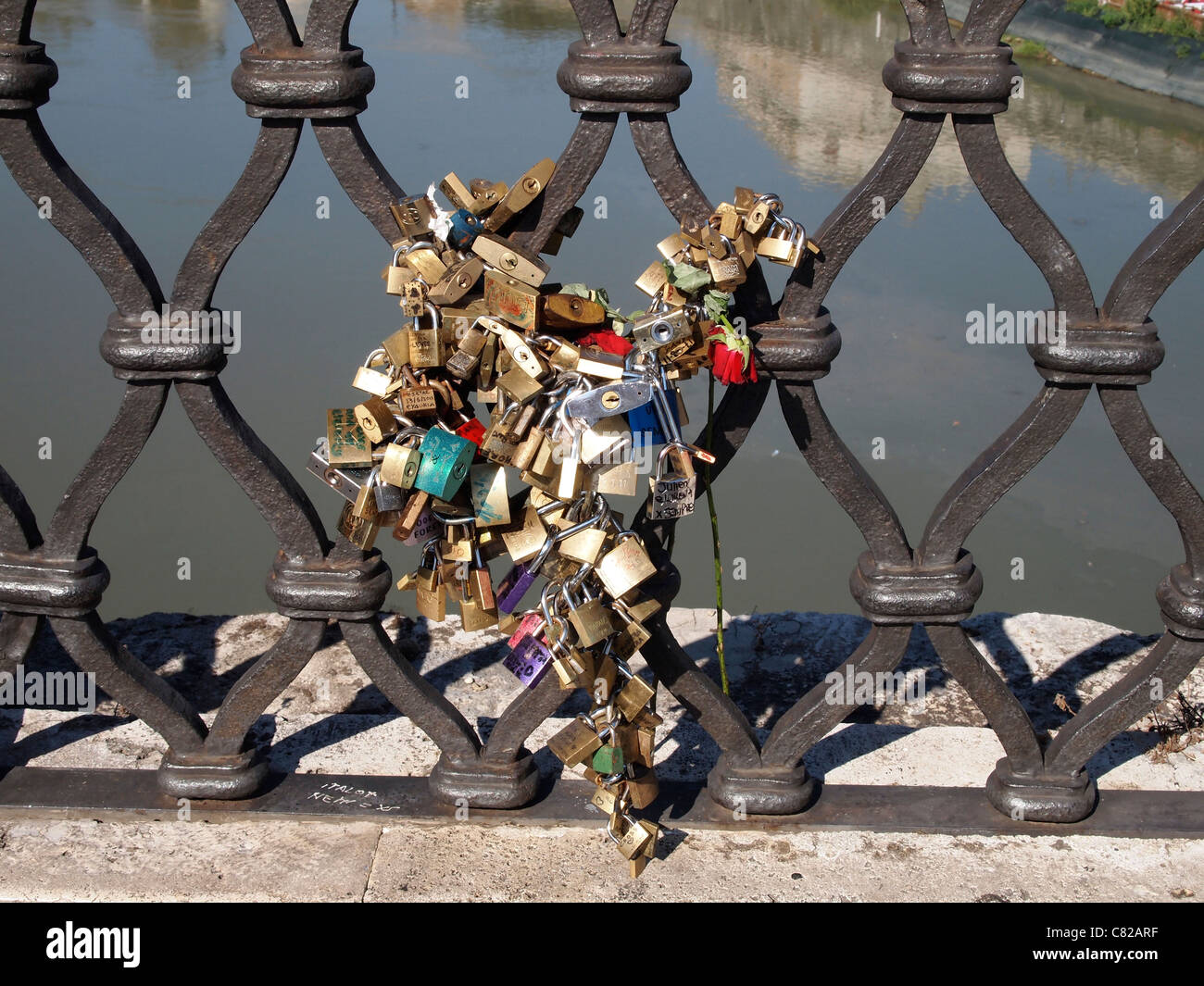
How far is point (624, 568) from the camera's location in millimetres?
1868

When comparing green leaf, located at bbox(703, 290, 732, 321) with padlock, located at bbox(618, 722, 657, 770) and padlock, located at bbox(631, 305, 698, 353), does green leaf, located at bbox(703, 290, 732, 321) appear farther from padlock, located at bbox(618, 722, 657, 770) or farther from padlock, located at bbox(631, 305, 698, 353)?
padlock, located at bbox(618, 722, 657, 770)

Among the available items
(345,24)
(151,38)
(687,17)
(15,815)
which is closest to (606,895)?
(15,815)

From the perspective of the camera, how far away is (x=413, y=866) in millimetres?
2217

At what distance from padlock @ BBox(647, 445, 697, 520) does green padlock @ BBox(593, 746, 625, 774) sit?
482 mm

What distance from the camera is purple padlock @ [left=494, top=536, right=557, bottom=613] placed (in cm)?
190

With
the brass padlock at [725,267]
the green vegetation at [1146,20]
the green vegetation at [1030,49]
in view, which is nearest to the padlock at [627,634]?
the brass padlock at [725,267]

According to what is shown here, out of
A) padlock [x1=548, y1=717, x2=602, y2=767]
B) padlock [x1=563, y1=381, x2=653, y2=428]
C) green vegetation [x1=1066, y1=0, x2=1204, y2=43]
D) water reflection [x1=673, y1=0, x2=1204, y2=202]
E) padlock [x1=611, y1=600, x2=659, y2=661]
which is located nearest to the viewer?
padlock [x1=563, y1=381, x2=653, y2=428]

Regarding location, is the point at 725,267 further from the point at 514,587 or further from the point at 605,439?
the point at 514,587

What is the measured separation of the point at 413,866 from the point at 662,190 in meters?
1.33

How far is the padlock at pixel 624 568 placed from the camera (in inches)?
73.5

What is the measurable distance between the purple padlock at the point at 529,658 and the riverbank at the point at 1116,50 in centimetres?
519

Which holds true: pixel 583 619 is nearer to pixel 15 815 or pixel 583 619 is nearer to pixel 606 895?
pixel 606 895

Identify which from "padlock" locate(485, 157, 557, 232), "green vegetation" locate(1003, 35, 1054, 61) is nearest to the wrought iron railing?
"padlock" locate(485, 157, 557, 232)

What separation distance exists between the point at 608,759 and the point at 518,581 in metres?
0.36
